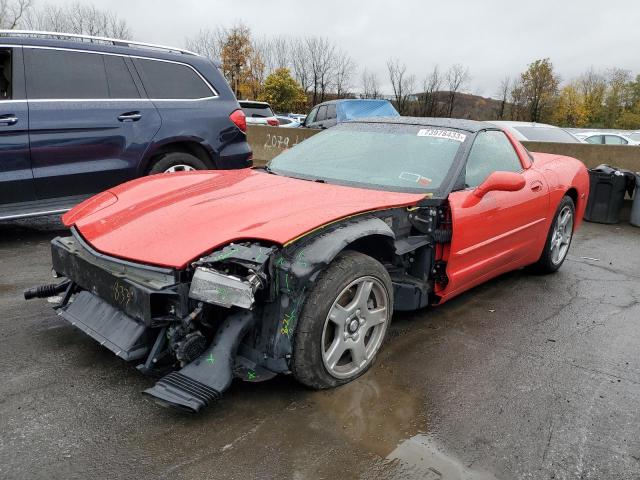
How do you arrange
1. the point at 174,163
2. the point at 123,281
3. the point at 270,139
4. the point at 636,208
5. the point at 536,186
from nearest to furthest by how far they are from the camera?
the point at 123,281 < the point at 536,186 < the point at 174,163 < the point at 636,208 < the point at 270,139

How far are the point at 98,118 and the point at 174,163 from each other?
0.86 metres

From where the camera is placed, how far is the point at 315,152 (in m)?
4.00

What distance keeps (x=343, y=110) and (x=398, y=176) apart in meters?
10.5

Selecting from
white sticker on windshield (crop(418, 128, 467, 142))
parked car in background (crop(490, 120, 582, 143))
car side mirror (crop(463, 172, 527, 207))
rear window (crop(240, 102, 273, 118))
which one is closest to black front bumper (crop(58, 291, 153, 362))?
car side mirror (crop(463, 172, 527, 207))

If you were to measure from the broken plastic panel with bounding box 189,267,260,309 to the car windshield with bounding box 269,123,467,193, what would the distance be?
140 cm

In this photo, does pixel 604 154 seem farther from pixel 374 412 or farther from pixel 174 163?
pixel 374 412

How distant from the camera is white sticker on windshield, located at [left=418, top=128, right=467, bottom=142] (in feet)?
12.3

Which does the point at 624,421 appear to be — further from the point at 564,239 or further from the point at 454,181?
the point at 564,239

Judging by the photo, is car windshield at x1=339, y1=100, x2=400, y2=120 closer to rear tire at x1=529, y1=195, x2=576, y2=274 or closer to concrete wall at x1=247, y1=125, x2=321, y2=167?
concrete wall at x1=247, y1=125, x2=321, y2=167

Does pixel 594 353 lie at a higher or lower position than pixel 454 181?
lower

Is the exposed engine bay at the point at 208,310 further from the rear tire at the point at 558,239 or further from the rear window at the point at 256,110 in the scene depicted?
the rear window at the point at 256,110

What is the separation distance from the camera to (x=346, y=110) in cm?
1363

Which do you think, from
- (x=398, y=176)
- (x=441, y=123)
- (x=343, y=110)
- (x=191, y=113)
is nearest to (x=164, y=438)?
(x=398, y=176)

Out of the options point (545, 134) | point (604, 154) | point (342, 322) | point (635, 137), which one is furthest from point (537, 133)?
point (635, 137)
